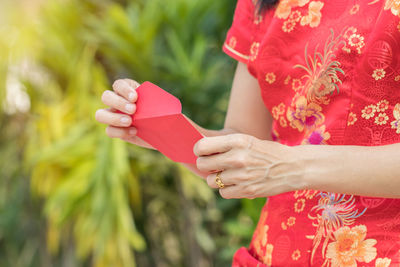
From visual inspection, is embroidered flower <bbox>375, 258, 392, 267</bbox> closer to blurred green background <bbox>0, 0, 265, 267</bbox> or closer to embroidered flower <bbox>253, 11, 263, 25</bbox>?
embroidered flower <bbox>253, 11, 263, 25</bbox>

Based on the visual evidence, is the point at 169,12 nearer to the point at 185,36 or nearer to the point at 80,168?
the point at 185,36

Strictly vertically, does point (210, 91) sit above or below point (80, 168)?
above

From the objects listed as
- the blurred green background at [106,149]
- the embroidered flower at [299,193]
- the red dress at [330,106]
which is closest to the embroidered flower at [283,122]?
the red dress at [330,106]

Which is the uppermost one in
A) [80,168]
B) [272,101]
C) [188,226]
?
[272,101]

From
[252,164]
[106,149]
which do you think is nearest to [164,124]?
[252,164]

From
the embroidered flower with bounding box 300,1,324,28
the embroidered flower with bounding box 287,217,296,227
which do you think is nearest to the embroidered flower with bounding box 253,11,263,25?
the embroidered flower with bounding box 300,1,324,28

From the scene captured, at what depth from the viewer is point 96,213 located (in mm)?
2285

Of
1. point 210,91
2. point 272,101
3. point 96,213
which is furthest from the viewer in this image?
point 210,91

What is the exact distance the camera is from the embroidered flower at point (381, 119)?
29.0 inches

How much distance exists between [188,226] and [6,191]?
4.15ft

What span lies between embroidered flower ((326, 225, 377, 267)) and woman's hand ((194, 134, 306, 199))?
0.11 m

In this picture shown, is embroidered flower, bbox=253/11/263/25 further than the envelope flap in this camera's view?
Yes

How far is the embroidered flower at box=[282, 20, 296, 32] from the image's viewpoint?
822 millimetres

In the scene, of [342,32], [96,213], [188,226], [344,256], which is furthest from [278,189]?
[188,226]
